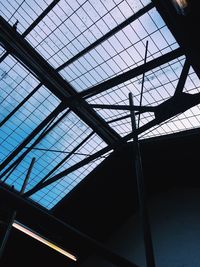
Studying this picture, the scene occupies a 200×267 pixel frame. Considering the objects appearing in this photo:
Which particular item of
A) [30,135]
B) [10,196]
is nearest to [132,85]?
[30,135]

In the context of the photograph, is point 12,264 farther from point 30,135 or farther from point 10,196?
point 10,196

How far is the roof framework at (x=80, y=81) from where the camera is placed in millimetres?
7754

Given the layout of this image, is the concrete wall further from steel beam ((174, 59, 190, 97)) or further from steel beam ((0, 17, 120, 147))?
steel beam ((174, 59, 190, 97))

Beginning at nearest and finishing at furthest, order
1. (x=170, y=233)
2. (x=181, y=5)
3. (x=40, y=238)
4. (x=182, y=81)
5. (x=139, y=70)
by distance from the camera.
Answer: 1. (x=181, y=5)
2. (x=182, y=81)
3. (x=139, y=70)
4. (x=170, y=233)
5. (x=40, y=238)

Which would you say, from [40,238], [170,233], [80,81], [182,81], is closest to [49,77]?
[80,81]

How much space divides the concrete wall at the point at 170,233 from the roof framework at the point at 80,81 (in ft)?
9.66

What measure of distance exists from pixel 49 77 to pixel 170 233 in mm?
7457

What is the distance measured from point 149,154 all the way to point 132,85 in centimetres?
299

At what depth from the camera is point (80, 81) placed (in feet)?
33.0

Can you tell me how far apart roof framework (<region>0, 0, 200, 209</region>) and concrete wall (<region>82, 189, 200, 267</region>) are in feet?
9.66

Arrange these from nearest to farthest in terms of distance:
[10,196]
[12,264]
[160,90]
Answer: [10,196] → [160,90] → [12,264]

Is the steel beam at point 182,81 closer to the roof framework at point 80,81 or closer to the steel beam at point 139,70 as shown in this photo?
the roof framework at point 80,81

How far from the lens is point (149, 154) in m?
10.9

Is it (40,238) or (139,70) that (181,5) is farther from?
(40,238)
